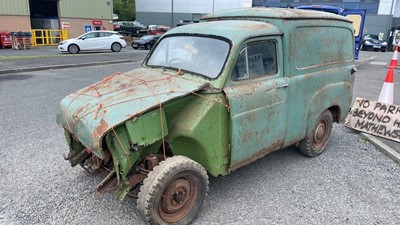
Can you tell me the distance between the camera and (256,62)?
3.96 m

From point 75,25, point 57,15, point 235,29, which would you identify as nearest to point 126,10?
point 57,15

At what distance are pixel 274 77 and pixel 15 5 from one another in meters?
25.0

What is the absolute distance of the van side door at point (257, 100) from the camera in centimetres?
365

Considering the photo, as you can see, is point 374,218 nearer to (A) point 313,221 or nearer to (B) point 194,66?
(A) point 313,221

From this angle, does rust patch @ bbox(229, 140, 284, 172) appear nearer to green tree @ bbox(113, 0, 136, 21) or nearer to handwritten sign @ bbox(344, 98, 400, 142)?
handwritten sign @ bbox(344, 98, 400, 142)

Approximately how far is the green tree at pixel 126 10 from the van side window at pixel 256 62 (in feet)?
180

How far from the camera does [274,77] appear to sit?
4086mm

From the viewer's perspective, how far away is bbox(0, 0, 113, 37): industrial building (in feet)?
76.4

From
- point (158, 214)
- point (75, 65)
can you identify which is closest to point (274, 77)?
point (158, 214)

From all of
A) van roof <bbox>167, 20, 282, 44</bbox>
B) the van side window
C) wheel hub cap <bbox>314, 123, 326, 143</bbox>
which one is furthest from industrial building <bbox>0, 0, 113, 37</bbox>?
wheel hub cap <bbox>314, 123, 326, 143</bbox>

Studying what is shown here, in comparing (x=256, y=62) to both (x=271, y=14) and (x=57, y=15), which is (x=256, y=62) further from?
(x=57, y=15)

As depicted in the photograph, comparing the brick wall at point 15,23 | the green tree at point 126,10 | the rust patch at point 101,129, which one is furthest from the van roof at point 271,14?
the green tree at point 126,10

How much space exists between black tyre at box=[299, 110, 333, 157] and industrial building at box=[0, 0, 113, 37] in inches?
965

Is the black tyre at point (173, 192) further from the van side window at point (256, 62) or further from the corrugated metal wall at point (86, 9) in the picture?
the corrugated metal wall at point (86, 9)
